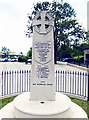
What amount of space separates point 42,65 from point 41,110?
1.49 metres

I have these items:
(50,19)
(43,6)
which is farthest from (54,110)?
(43,6)

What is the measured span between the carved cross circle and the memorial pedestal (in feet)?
7.35

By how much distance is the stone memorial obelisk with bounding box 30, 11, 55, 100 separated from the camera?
5988 millimetres

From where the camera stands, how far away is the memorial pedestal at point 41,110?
5.08 m

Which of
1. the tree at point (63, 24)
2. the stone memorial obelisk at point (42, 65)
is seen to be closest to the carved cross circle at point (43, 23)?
the stone memorial obelisk at point (42, 65)

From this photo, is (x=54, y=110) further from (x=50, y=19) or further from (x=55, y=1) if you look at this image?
(x=55, y=1)

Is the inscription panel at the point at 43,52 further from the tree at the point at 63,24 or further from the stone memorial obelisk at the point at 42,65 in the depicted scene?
the tree at the point at 63,24

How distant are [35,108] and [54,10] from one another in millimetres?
33237

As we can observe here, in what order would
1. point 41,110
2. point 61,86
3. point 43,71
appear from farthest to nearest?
point 61,86 → point 43,71 → point 41,110

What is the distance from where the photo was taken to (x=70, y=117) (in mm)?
5391

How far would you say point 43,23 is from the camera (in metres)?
6.11

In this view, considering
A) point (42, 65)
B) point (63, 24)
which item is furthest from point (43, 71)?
point (63, 24)

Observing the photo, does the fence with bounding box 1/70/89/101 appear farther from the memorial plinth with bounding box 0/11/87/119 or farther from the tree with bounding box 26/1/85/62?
the tree with bounding box 26/1/85/62

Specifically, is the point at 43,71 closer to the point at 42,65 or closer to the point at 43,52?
the point at 42,65
